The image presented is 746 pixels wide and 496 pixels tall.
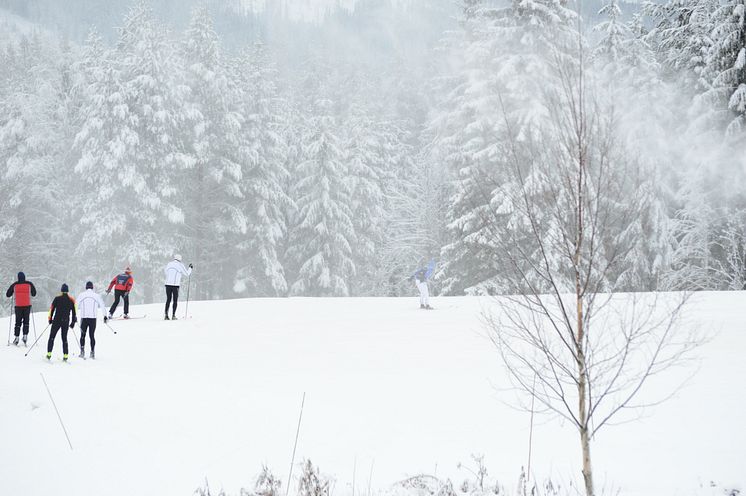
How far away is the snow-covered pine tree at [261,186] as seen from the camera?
34.4 m

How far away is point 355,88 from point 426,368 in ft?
154

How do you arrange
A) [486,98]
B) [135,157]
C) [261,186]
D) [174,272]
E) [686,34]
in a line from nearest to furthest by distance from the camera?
[174,272], [686,34], [486,98], [135,157], [261,186]

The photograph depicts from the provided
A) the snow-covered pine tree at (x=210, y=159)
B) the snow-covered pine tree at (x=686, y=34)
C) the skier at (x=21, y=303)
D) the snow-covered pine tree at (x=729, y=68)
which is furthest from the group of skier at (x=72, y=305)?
the snow-covered pine tree at (x=210, y=159)

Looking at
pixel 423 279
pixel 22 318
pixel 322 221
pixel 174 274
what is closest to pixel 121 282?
pixel 174 274

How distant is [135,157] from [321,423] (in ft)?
89.4

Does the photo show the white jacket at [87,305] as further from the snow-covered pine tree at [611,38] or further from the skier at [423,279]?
the snow-covered pine tree at [611,38]

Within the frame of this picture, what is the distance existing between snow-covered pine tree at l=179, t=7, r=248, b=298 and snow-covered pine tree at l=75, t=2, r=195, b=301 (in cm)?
109

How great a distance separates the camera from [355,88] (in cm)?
5456

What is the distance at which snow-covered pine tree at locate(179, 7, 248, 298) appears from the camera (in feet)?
110

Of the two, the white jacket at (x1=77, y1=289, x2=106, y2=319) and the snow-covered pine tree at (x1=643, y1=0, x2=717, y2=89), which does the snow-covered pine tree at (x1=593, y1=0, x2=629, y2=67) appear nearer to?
the snow-covered pine tree at (x1=643, y1=0, x2=717, y2=89)

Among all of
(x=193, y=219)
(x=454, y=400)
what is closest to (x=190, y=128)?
(x=193, y=219)

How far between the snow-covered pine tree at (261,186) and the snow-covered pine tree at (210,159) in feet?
2.06

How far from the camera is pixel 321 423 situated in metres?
8.45

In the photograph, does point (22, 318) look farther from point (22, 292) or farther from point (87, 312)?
point (87, 312)
